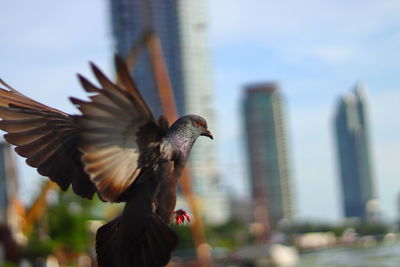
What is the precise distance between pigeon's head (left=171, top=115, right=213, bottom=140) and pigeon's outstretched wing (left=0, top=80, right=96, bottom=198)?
109 cm

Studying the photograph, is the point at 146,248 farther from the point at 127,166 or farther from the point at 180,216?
the point at 127,166

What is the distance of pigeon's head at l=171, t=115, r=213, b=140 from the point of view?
625 cm

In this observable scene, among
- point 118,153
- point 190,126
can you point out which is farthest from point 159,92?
point 118,153

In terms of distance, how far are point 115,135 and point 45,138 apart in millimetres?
1503

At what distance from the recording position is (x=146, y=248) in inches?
242

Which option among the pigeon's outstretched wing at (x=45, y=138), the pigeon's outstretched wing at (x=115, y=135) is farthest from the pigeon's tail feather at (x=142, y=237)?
the pigeon's outstretched wing at (x=45, y=138)

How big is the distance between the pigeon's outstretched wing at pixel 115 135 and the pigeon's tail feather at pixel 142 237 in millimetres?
217

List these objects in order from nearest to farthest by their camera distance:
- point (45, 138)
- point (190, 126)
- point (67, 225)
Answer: point (190, 126) < point (45, 138) < point (67, 225)

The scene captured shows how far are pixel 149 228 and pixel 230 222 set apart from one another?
15619 centimetres

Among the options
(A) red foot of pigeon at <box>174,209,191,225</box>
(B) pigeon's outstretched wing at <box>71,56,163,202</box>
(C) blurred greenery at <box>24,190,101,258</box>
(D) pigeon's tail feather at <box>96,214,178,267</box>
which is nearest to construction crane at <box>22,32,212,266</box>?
(C) blurred greenery at <box>24,190,101,258</box>

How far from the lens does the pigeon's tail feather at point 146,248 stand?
611 centimetres

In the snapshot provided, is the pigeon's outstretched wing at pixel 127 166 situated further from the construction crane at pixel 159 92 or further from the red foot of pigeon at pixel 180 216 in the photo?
the construction crane at pixel 159 92

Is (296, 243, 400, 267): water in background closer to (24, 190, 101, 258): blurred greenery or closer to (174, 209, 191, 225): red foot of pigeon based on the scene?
(24, 190, 101, 258): blurred greenery

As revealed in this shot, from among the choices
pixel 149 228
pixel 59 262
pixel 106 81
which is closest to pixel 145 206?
pixel 149 228
